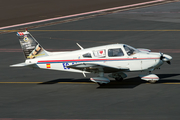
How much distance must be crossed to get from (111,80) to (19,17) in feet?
100

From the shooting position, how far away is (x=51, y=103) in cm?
1888

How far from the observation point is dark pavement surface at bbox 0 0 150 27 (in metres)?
50.1

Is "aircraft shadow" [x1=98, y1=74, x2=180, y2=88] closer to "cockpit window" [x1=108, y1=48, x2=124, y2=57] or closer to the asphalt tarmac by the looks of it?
the asphalt tarmac

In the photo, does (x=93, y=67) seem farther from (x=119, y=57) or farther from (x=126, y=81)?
(x=126, y=81)

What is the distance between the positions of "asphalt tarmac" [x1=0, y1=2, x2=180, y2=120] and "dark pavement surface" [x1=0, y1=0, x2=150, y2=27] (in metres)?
12.5

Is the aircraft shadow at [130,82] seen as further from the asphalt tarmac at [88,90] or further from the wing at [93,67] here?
the wing at [93,67]

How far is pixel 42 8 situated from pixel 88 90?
122 feet

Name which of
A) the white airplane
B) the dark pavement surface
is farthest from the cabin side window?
the dark pavement surface

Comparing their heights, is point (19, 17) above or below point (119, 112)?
above

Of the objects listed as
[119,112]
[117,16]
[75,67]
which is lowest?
[119,112]

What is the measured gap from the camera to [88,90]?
69.2 ft

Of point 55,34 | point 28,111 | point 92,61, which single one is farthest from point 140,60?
point 55,34

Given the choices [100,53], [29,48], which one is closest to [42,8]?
[29,48]

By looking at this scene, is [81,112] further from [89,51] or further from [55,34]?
[55,34]
